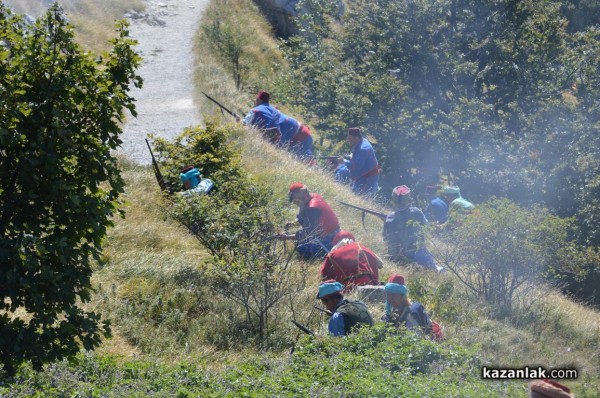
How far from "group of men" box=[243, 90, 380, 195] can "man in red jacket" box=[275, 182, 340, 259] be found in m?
3.92

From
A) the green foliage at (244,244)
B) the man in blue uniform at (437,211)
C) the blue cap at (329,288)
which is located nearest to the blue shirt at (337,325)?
the blue cap at (329,288)

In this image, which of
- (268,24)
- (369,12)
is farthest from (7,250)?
(268,24)

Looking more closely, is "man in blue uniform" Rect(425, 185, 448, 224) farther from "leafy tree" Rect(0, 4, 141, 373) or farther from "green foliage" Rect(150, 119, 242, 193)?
"leafy tree" Rect(0, 4, 141, 373)

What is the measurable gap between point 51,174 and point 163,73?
17.6 meters

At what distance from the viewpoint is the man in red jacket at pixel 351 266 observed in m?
9.12

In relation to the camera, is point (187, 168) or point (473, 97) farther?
point (473, 97)

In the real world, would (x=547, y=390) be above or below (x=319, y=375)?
above

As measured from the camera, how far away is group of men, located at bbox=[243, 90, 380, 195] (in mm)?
14359

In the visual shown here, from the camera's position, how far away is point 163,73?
867 inches

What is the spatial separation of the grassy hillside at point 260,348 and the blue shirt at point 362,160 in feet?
5.67

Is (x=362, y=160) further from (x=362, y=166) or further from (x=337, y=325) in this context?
(x=337, y=325)

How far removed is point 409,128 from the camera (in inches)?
746

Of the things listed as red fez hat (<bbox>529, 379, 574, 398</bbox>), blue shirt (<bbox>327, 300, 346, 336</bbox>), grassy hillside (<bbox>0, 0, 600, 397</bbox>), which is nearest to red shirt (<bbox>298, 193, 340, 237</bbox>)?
grassy hillside (<bbox>0, 0, 600, 397</bbox>)

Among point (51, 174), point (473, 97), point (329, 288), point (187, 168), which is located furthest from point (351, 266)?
point (473, 97)
